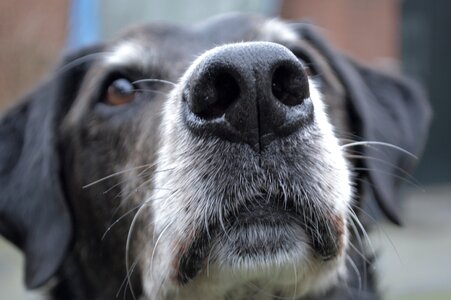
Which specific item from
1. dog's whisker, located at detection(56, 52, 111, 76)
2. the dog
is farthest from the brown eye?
dog's whisker, located at detection(56, 52, 111, 76)

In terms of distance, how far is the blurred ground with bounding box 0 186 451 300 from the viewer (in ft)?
23.5

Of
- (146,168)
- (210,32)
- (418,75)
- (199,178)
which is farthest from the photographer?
(418,75)

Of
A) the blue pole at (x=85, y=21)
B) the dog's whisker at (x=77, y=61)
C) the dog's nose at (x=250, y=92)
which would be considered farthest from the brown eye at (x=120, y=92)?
the blue pole at (x=85, y=21)

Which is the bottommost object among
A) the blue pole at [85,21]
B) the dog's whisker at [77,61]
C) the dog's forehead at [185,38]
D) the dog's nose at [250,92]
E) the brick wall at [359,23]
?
the brick wall at [359,23]

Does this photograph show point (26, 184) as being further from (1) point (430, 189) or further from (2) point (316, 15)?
(1) point (430, 189)

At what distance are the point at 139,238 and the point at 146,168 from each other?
319mm

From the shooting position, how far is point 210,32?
3.41m

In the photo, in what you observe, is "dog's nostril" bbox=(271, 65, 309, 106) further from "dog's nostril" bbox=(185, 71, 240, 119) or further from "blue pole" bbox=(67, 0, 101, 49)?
"blue pole" bbox=(67, 0, 101, 49)

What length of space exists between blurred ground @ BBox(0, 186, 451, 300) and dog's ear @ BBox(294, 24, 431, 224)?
6.41 feet

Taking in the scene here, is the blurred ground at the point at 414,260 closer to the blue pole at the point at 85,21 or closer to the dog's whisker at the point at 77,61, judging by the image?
the blue pole at the point at 85,21

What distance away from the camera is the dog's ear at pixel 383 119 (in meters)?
3.43

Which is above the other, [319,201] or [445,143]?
[319,201]

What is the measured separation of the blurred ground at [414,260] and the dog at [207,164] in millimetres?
2398

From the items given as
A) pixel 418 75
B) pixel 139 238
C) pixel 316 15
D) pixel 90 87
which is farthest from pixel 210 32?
pixel 418 75
